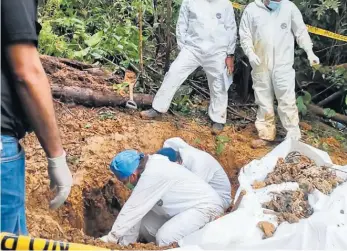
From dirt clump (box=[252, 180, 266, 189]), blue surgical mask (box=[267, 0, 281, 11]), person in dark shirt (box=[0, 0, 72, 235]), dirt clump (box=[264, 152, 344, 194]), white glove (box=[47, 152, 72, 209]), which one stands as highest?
person in dark shirt (box=[0, 0, 72, 235])

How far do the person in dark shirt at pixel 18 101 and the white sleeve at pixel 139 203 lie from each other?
1.96m

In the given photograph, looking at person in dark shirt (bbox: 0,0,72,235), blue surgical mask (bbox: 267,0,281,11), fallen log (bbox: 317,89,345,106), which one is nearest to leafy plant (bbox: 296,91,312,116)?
fallen log (bbox: 317,89,345,106)

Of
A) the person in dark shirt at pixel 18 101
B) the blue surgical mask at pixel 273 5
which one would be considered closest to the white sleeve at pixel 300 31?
the blue surgical mask at pixel 273 5

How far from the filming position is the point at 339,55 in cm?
642

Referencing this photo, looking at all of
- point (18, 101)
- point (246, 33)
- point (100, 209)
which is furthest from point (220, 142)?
point (18, 101)

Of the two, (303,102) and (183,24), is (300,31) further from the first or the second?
(183,24)

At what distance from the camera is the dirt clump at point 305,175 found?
12.8ft

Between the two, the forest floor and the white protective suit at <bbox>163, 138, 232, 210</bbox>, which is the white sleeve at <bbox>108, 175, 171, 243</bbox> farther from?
the white protective suit at <bbox>163, 138, 232, 210</bbox>

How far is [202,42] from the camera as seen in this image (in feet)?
18.4

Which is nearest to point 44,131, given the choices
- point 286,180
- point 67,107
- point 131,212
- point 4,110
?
point 4,110

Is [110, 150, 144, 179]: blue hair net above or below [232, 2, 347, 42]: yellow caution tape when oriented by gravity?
below

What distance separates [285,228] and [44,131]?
198 cm

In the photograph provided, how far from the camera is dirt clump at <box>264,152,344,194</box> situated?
3914mm

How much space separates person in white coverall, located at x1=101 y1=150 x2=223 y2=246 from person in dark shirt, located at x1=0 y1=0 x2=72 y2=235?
1969mm
